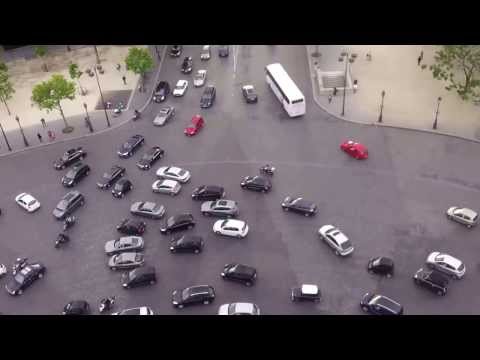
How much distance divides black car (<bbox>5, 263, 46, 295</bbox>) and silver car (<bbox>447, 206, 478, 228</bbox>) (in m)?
37.5

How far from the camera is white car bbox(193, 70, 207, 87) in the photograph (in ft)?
228

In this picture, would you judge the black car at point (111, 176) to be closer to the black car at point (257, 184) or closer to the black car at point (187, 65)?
the black car at point (257, 184)

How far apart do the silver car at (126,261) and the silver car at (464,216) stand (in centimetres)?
2859

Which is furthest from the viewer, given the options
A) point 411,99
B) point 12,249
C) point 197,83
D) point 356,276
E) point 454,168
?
point 197,83

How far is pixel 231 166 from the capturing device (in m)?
57.2

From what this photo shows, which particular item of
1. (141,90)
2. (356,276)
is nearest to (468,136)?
(356,276)

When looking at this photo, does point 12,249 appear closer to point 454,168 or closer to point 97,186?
point 97,186

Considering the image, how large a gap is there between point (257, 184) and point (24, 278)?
75.7ft

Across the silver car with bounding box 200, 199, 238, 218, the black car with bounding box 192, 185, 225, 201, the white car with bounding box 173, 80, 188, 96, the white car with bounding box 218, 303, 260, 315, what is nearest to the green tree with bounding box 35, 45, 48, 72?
the white car with bounding box 173, 80, 188, 96

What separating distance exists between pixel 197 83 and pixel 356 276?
116 feet

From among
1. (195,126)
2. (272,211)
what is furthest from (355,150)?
(195,126)

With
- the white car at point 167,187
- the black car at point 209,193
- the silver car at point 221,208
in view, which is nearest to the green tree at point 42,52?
the white car at point 167,187

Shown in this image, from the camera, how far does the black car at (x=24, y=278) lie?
1817 inches

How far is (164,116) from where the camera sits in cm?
6400
